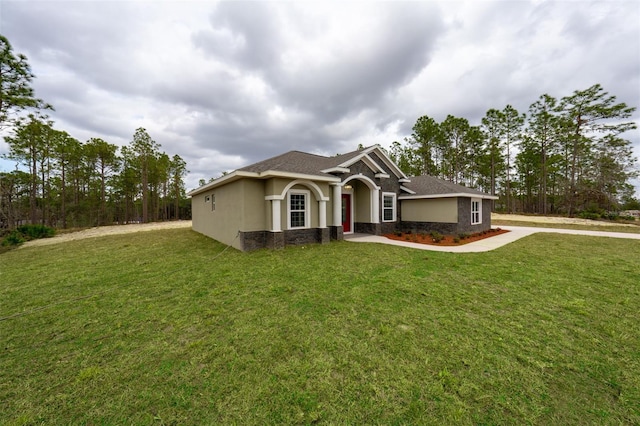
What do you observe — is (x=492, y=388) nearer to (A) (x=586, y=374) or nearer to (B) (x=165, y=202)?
(A) (x=586, y=374)

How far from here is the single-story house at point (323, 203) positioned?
9.04 m

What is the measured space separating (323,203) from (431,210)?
720cm

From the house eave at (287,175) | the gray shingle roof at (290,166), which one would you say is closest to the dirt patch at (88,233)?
the gray shingle roof at (290,166)

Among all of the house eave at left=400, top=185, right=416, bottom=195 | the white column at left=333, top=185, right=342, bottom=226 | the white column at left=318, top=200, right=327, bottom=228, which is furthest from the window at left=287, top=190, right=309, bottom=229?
the house eave at left=400, top=185, right=416, bottom=195

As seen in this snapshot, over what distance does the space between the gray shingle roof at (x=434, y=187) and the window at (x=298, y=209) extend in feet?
25.5

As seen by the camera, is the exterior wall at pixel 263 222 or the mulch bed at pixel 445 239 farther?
the mulch bed at pixel 445 239

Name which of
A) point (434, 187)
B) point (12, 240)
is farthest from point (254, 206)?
point (12, 240)

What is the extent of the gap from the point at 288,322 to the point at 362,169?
32.8ft

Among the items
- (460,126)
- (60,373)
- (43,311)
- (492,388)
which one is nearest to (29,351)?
(60,373)

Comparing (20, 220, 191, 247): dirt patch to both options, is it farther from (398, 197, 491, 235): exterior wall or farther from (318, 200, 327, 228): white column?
(398, 197, 491, 235): exterior wall

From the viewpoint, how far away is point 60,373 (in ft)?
8.61

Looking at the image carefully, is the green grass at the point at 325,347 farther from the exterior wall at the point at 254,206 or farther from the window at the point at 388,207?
the window at the point at 388,207

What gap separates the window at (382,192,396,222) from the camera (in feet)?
44.8

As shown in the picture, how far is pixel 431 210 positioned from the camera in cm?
1348
